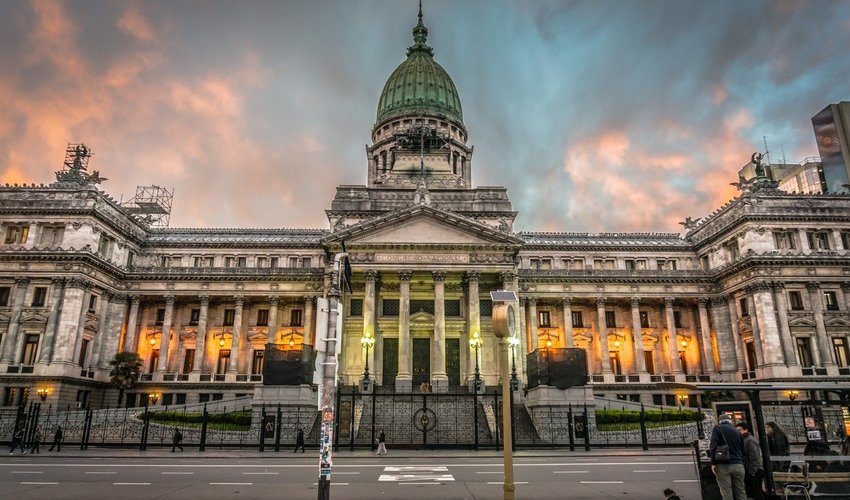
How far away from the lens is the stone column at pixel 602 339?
57037 mm

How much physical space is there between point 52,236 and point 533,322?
4814 centimetres

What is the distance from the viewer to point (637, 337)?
5784cm

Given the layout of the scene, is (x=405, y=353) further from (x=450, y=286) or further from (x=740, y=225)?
(x=740, y=225)

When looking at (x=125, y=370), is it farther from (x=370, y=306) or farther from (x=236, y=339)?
(x=370, y=306)

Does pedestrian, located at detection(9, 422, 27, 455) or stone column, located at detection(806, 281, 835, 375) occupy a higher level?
stone column, located at detection(806, 281, 835, 375)

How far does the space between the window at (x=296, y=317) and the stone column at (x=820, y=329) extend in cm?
5104

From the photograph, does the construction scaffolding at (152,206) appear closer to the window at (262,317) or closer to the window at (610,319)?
the window at (262,317)

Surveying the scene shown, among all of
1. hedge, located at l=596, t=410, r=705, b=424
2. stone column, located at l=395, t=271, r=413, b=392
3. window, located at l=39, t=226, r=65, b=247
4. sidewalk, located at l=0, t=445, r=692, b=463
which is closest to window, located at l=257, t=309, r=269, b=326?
stone column, located at l=395, t=271, r=413, b=392

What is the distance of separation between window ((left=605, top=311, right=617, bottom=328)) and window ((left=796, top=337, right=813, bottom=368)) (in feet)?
55.1

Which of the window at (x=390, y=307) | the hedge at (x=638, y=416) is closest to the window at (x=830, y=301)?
the hedge at (x=638, y=416)

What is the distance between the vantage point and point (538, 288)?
59438 millimetres

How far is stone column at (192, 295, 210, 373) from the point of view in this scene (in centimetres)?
5636

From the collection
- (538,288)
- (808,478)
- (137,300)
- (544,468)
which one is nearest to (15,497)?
(544,468)

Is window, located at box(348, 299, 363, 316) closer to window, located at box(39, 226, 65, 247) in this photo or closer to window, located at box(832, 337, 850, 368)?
window, located at box(39, 226, 65, 247)
